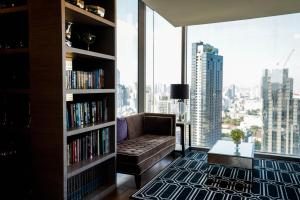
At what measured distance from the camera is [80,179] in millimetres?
2684

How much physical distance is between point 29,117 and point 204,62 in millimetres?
3587

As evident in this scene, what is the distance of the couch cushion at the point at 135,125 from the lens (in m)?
4.15

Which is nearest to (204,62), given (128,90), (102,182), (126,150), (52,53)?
(128,90)

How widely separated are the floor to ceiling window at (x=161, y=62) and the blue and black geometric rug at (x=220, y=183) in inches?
60.9

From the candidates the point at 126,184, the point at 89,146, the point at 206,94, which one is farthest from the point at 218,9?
the point at 126,184

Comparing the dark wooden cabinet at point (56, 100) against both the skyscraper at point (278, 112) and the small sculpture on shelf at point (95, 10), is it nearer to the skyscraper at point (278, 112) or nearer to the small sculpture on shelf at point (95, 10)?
the small sculpture on shelf at point (95, 10)

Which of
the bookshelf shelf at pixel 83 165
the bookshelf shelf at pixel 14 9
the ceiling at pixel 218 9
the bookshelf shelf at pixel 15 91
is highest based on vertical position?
the ceiling at pixel 218 9

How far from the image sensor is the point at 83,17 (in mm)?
2609

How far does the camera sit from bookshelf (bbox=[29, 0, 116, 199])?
2244mm

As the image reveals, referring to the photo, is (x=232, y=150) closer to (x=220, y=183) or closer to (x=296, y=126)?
(x=220, y=183)

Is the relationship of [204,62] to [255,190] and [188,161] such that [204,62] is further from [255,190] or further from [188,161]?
[255,190]

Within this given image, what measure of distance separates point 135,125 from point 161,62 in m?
1.70

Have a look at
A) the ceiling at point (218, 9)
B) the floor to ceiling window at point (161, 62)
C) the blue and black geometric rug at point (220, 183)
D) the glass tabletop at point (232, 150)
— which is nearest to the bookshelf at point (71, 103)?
the blue and black geometric rug at point (220, 183)

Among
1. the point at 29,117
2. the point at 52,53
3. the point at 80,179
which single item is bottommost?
the point at 80,179
